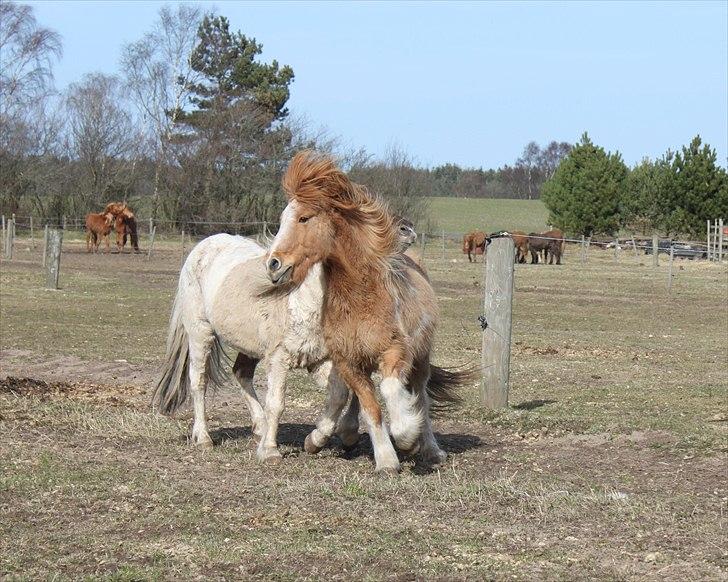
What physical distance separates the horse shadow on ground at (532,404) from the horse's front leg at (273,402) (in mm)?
3111

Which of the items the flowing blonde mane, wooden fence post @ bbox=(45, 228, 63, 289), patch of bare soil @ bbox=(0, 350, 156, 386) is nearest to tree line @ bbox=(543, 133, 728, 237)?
wooden fence post @ bbox=(45, 228, 63, 289)

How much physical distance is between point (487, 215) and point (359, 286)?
A: 82.7 meters

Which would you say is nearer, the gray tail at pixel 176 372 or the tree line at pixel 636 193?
the gray tail at pixel 176 372

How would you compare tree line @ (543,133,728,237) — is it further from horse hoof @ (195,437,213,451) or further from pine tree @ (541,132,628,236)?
horse hoof @ (195,437,213,451)

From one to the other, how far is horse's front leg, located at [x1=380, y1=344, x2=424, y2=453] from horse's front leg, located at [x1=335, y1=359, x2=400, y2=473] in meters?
0.14

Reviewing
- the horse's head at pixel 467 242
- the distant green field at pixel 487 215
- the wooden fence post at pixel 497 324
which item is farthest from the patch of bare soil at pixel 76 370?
the distant green field at pixel 487 215

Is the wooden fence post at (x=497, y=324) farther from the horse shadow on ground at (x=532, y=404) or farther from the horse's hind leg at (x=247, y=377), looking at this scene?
the horse's hind leg at (x=247, y=377)

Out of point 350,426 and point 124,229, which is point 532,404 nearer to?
point 350,426

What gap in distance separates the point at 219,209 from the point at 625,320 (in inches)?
1361

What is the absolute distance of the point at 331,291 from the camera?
7152 mm

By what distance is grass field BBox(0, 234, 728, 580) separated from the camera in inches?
200

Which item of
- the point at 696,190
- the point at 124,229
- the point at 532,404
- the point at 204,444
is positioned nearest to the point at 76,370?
the point at 204,444

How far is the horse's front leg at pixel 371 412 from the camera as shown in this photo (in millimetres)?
7109

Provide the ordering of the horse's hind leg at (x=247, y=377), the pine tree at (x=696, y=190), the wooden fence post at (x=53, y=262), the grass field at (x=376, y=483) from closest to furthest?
1. the grass field at (x=376, y=483)
2. the horse's hind leg at (x=247, y=377)
3. the wooden fence post at (x=53, y=262)
4. the pine tree at (x=696, y=190)
